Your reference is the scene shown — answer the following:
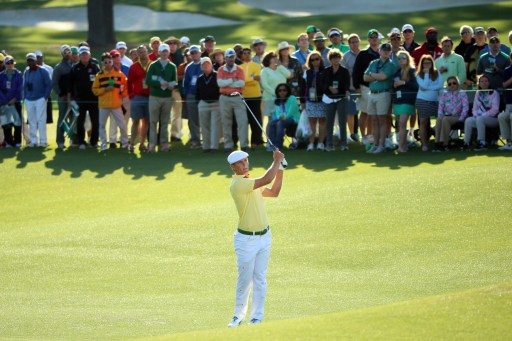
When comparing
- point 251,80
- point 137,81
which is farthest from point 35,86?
point 251,80

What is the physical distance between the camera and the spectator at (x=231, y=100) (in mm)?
25766

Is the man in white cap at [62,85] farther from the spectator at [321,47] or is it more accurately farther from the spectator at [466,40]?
the spectator at [466,40]

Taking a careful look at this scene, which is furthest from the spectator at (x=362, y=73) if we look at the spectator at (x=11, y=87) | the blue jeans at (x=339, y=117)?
the spectator at (x=11, y=87)

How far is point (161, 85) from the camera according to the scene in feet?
87.6

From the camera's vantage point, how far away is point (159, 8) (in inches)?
2122

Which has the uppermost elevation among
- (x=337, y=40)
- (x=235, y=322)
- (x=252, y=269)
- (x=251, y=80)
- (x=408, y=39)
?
(x=408, y=39)

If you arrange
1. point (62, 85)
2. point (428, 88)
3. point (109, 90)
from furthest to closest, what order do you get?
1. point (62, 85)
2. point (109, 90)
3. point (428, 88)

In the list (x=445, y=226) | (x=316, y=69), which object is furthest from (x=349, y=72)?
(x=445, y=226)

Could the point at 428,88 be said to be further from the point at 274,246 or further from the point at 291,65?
the point at 274,246

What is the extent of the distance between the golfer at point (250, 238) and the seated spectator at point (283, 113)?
38.1ft

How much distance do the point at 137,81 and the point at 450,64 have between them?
6.88m

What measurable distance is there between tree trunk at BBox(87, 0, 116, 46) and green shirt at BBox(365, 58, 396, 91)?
20427 mm

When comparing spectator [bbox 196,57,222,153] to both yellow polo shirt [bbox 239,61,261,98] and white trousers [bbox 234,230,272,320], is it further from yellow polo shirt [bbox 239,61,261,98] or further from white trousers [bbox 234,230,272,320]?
white trousers [bbox 234,230,272,320]

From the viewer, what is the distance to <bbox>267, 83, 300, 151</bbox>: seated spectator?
25.9m
